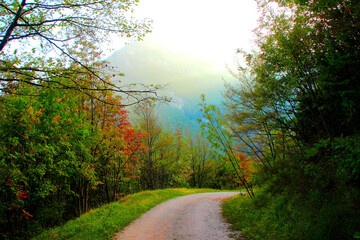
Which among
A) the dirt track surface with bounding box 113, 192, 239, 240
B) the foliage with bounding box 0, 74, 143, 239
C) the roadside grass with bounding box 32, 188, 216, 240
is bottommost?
the dirt track surface with bounding box 113, 192, 239, 240

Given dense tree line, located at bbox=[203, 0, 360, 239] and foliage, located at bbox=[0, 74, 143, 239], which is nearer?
dense tree line, located at bbox=[203, 0, 360, 239]

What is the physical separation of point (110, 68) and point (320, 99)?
16.6 feet

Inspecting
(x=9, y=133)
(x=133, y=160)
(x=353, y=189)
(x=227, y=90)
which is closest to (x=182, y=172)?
(x=133, y=160)

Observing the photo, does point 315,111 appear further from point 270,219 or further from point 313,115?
point 270,219

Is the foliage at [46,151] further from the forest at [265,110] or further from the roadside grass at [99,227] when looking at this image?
the roadside grass at [99,227]

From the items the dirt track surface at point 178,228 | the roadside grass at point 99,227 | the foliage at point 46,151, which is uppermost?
the foliage at point 46,151

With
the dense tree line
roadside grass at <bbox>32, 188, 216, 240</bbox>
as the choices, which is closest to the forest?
the dense tree line

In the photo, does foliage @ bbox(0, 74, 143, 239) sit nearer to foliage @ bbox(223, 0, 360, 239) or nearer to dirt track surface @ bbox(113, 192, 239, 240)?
dirt track surface @ bbox(113, 192, 239, 240)

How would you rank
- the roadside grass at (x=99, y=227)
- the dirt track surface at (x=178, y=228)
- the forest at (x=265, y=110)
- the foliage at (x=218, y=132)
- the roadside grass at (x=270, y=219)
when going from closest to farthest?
the forest at (x=265, y=110) → the roadside grass at (x=270, y=219) → the dirt track surface at (x=178, y=228) → the roadside grass at (x=99, y=227) → the foliage at (x=218, y=132)

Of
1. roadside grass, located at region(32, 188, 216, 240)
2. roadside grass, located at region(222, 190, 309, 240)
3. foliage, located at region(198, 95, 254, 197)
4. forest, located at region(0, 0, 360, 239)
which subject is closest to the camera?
forest, located at region(0, 0, 360, 239)

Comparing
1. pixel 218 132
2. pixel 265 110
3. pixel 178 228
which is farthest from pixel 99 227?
pixel 265 110

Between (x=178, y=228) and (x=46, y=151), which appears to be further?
(x=178, y=228)

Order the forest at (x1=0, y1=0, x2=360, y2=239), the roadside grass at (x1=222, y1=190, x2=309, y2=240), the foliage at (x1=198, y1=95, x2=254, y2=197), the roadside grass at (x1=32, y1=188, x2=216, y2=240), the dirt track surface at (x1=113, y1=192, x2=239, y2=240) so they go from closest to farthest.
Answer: the forest at (x1=0, y1=0, x2=360, y2=239)
the roadside grass at (x1=222, y1=190, x2=309, y2=240)
the dirt track surface at (x1=113, y1=192, x2=239, y2=240)
the roadside grass at (x1=32, y1=188, x2=216, y2=240)
the foliage at (x1=198, y1=95, x2=254, y2=197)

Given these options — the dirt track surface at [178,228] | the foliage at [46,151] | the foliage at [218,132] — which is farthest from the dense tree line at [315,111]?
the foliage at [46,151]
